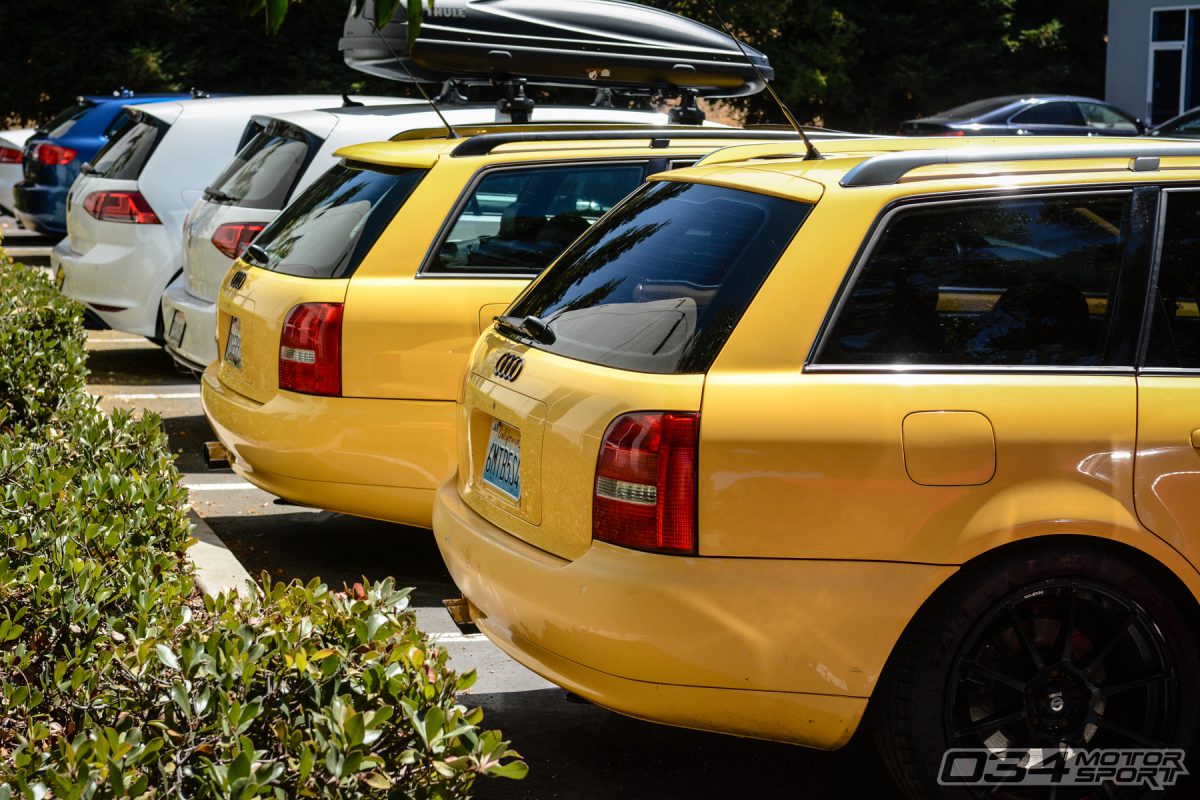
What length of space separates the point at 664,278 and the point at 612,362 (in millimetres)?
326

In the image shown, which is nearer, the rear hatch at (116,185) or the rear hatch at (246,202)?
the rear hatch at (246,202)

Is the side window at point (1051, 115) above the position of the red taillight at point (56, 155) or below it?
below

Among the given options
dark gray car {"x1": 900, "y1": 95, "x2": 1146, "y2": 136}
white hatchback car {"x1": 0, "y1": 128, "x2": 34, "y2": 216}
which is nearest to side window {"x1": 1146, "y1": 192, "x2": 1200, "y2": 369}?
white hatchback car {"x1": 0, "y1": 128, "x2": 34, "y2": 216}

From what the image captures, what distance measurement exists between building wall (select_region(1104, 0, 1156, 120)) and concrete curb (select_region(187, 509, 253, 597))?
89.3 feet

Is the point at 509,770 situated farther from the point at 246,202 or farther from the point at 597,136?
the point at 246,202

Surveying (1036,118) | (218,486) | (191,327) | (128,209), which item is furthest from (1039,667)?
(1036,118)

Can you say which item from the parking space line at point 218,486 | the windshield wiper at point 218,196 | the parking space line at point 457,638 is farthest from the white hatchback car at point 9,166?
the parking space line at point 457,638

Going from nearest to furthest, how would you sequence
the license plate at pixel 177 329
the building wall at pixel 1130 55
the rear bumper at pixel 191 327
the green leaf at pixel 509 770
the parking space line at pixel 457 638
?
the green leaf at pixel 509 770
the parking space line at pixel 457 638
the rear bumper at pixel 191 327
the license plate at pixel 177 329
the building wall at pixel 1130 55

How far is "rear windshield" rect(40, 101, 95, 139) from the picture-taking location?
17062 millimetres

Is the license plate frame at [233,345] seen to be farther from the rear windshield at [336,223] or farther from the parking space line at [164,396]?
the parking space line at [164,396]

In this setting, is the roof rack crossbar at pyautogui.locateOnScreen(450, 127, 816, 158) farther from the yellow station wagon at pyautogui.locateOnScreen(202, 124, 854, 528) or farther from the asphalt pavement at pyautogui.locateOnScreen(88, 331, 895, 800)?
the asphalt pavement at pyautogui.locateOnScreen(88, 331, 895, 800)

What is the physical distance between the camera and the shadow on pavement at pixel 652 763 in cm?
428

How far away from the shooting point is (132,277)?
33.5ft

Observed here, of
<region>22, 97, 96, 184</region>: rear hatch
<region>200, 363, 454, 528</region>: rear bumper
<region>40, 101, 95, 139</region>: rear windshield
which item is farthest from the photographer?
<region>40, 101, 95, 139</region>: rear windshield
